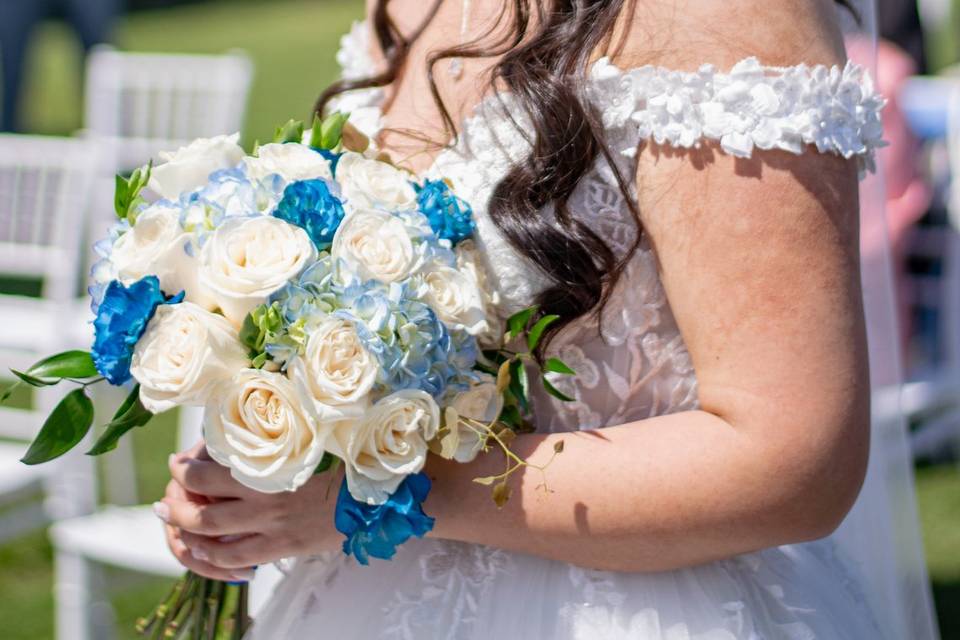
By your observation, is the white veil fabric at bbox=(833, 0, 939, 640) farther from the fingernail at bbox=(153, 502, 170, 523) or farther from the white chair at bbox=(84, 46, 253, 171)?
the white chair at bbox=(84, 46, 253, 171)

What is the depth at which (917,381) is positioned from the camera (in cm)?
490

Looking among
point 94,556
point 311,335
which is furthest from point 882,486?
point 94,556

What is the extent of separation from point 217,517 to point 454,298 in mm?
449

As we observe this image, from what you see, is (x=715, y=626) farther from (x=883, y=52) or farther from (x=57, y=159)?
(x=883, y=52)

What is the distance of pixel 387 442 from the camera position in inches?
55.6

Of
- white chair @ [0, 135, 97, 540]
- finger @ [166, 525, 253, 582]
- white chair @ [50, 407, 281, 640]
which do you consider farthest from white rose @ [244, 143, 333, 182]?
white chair @ [0, 135, 97, 540]

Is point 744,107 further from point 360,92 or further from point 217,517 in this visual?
point 217,517

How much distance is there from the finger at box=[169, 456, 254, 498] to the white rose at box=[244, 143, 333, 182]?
0.40 metres

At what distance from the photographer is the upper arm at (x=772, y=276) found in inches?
55.1

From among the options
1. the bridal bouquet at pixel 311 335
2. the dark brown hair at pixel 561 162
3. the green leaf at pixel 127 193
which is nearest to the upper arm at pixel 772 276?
the dark brown hair at pixel 561 162

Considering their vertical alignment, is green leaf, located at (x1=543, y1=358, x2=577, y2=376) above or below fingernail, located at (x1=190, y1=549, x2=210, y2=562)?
above

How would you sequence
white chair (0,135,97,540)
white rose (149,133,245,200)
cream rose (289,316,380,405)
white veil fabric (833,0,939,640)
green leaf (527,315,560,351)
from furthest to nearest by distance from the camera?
white chair (0,135,97,540) < white veil fabric (833,0,939,640) < white rose (149,133,245,200) < green leaf (527,315,560,351) < cream rose (289,316,380,405)

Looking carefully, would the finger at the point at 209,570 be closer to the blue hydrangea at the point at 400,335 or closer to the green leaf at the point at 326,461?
the green leaf at the point at 326,461

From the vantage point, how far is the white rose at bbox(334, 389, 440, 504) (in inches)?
55.6
